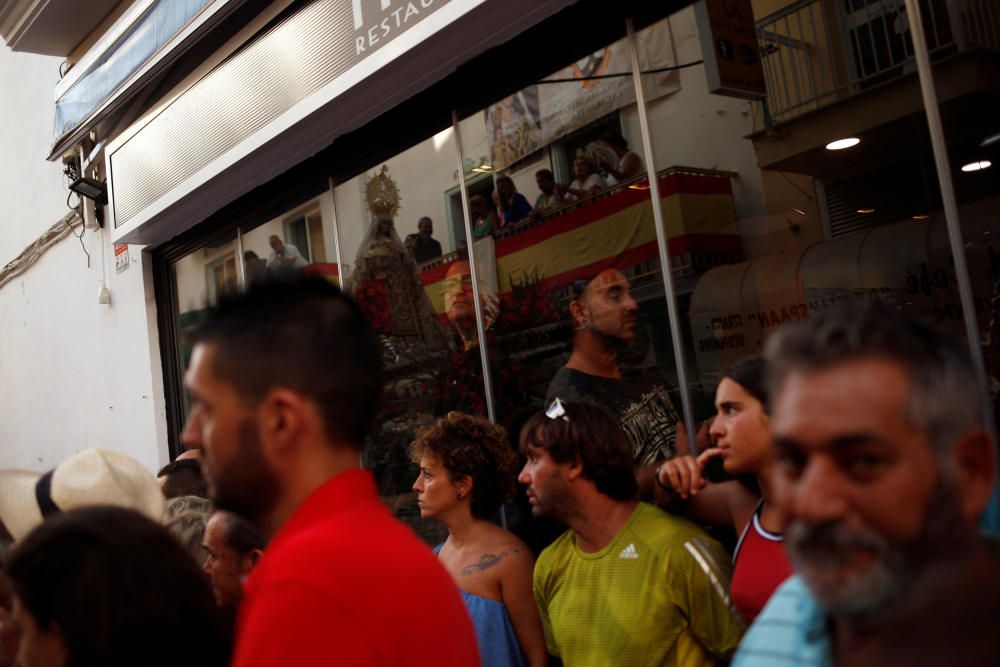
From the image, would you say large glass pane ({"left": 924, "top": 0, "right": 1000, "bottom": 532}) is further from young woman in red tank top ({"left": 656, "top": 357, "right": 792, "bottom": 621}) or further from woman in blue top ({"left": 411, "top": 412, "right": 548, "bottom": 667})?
woman in blue top ({"left": 411, "top": 412, "right": 548, "bottom": 667})

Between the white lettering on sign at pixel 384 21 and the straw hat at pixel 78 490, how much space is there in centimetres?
277

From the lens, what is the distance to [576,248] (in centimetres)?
456

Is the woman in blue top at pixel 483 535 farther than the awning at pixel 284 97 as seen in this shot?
No

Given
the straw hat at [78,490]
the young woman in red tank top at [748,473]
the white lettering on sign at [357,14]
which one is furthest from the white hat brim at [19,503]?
the white lettering on sign at [357,14]

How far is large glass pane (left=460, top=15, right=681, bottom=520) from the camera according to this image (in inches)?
166

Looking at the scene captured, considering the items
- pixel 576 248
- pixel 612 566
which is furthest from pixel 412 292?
pixel 612 566

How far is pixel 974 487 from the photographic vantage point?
4.54ft

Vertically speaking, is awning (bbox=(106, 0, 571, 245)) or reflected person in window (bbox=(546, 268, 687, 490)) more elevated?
awning (bbox=(106, 0, 571, 245))

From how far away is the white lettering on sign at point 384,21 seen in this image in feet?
15.5

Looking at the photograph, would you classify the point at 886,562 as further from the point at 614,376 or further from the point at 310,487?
the point at 614,376

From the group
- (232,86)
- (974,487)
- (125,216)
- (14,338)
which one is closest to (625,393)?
(974,487)

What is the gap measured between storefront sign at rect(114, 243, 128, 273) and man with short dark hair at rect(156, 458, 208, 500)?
3508 millimetres

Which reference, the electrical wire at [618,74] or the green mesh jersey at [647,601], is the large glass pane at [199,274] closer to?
the electrical wire at [618,74]

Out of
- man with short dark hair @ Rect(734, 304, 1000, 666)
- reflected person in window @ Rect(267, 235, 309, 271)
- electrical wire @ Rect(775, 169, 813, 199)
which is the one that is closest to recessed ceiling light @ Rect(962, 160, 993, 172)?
electrical wire @ Rect(775, 169, 813, 199)
